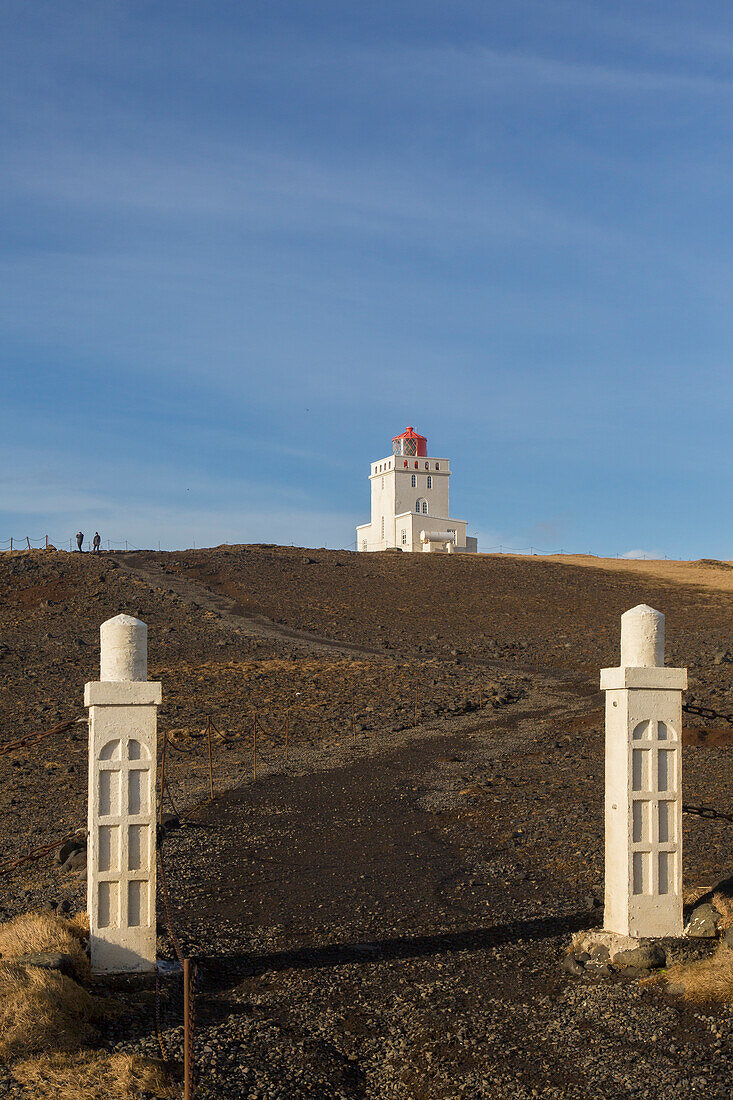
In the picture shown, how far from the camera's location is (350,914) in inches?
384

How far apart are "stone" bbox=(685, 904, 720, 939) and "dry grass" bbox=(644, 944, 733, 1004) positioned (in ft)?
0.99

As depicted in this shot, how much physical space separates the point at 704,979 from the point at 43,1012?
15.0 ft

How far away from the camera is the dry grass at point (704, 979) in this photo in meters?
7.25

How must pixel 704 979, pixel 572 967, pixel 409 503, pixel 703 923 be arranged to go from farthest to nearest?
pixel 409 503 → pixel 703 923 → pixel 572 967 → pixel 704 979

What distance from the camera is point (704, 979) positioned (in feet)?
24.3

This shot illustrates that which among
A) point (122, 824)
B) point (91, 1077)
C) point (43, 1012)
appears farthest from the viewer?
point (122, 824)

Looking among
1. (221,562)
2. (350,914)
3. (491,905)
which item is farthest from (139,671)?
(221,562)

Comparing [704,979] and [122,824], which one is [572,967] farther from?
[122,824]

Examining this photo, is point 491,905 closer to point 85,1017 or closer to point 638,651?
point 638,651

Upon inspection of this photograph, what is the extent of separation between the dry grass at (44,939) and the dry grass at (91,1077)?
1.29m

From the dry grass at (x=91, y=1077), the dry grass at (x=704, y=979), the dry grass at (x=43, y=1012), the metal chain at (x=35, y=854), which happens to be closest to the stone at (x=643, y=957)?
the dry grass at (x=704, y=979)

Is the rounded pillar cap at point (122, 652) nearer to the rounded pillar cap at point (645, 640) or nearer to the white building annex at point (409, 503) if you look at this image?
the rounded pillar cap at point (645, 640)

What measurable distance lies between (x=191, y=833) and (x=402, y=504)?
59.7 m

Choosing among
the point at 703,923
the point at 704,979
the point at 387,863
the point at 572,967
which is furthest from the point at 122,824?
the point at 387,863
